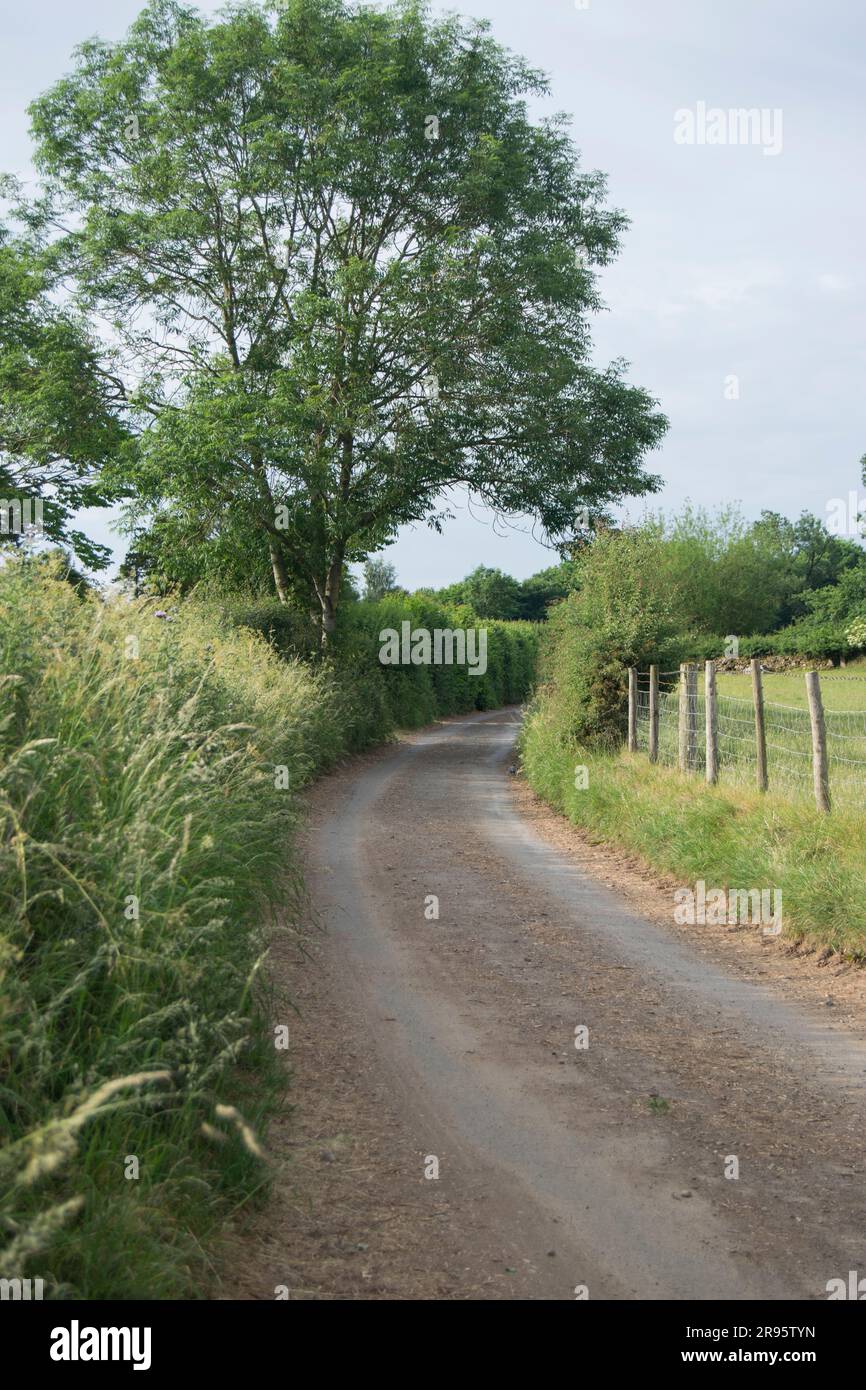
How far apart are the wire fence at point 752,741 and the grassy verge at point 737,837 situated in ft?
1.03

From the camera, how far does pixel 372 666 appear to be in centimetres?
2984

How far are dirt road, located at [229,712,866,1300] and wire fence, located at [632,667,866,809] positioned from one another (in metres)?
1.94

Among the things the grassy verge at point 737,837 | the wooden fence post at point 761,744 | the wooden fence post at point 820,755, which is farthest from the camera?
the wooden fence post at point 761,744

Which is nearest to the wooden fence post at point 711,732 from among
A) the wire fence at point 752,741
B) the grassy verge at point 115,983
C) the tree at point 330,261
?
the wire fence at point 752,741

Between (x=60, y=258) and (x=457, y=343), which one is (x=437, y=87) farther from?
(x=60, y=258)

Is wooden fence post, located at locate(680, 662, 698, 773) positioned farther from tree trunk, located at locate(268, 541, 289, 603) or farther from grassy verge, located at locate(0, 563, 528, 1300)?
tree trunk, located at locate(268, 541, 289, 603)

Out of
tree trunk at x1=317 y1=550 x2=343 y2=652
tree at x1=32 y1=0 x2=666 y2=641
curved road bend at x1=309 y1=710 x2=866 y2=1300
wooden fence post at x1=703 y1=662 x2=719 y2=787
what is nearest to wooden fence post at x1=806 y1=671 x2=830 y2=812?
curved road bend at x1=309 y1=710 x2=866 y2=1300

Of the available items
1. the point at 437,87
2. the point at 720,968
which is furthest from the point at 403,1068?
the point at 437,87

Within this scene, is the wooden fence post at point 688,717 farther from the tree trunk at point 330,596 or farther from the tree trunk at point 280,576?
the tree trunk at point 280,576

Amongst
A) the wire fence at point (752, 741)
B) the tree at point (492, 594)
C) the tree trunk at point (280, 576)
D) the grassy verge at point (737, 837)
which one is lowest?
the grassy verge at point (737, 837)

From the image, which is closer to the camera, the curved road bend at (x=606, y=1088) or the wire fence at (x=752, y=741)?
the curved road bend at (x=606, y=1088)

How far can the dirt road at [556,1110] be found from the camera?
4.21 metres

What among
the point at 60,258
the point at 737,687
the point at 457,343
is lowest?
the point at 737,687
